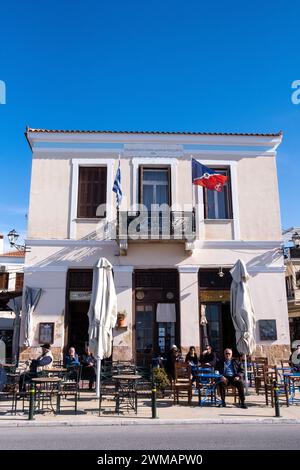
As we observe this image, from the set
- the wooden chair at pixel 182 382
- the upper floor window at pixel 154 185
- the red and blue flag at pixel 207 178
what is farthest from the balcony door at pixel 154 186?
the wooden chair at pixel 182 382

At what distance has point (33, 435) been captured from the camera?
7434mm

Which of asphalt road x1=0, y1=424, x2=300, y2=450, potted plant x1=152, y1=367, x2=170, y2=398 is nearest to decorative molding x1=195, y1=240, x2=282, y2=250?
potted plant x1=152, y1=367, x2=170, y2=398

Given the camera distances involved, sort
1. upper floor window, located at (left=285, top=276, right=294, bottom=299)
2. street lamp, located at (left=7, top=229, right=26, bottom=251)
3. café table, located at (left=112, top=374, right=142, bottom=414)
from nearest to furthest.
→ café table, located at (left=112, top=374, right=142, bottom=414) → street lamp, located at (left=7, top=229, right=26, bottom=251) → upper floor window, located at (left=285, top=276, right=294, bottom=299)

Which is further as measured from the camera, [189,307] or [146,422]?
[189,307]

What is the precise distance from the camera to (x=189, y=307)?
1548cm

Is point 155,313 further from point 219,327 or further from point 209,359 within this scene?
point 209,359

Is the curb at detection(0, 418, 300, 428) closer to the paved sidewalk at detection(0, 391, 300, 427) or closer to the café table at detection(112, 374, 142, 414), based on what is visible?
the paved sidewalk at detection(0, 391, 300, 427)

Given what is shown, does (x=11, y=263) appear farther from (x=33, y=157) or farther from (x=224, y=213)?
(x=224, y=213)

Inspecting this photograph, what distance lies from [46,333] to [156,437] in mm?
8714

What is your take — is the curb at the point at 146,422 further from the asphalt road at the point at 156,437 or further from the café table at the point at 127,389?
the café table at the point at 127,389

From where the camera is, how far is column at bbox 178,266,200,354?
15.2m

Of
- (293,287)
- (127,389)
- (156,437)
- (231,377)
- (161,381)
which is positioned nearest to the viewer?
(156,437)

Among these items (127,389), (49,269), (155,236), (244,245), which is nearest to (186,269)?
(155,236)

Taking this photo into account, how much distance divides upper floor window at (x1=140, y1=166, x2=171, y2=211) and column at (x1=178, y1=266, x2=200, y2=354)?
2.84 m
